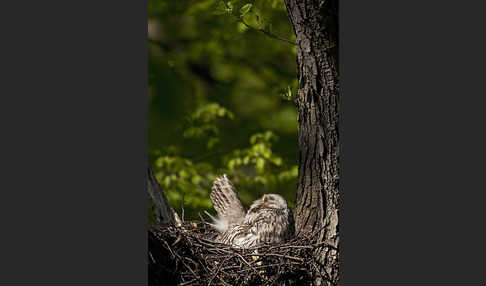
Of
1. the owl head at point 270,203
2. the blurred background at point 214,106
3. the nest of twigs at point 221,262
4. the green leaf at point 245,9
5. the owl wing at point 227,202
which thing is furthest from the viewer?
the blurred background at point 214,106

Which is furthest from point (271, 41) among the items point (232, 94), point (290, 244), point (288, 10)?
point (290, 244)

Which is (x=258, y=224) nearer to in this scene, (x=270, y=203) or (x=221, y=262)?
(x=270, y=203)

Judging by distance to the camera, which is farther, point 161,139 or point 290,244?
point 161,139

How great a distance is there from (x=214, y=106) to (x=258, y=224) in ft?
7.67

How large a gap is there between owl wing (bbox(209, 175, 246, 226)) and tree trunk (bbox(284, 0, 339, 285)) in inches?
25.1

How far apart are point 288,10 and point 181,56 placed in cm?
301

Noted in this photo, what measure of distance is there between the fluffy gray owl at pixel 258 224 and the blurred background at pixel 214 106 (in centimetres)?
83

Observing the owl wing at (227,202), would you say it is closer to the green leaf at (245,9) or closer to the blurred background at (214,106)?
the blurred background at (214,106)

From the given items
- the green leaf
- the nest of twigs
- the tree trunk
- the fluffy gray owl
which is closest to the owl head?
the fluffy gray owl

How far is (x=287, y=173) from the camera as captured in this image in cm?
609

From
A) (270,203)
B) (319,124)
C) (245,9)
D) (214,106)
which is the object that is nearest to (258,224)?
(270,203)

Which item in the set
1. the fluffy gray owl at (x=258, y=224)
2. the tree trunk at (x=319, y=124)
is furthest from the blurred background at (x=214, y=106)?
the tree trunk at (x=319, y=124)

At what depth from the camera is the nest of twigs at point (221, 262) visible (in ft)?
12.9

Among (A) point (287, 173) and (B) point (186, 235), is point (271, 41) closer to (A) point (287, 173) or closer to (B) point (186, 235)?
(A) point (287, 173)
